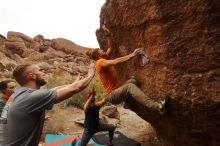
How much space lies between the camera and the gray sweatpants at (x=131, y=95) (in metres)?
5.41

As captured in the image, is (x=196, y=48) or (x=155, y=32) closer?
(x=196, y=48)

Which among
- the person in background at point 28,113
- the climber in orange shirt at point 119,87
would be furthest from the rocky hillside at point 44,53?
the person in background at point 28,113

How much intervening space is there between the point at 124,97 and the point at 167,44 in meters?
1.37

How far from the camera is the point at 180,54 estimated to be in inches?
191

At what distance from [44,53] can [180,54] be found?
25722mm

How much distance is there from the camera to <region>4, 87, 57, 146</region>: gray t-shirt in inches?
133

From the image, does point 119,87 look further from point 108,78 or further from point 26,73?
point 26,73

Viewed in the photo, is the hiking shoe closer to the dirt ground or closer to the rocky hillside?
the dirt ground

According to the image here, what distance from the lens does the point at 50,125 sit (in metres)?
10.6

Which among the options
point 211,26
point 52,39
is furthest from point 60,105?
point 52,39

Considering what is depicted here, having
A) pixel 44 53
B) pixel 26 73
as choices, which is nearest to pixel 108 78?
pixel 26 73

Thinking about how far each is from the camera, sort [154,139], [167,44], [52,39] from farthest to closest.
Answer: [52,39]
[154,139]
[167,44]

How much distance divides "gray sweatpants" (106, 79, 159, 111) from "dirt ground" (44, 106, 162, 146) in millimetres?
3032

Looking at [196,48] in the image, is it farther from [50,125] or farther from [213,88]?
[50,125]
